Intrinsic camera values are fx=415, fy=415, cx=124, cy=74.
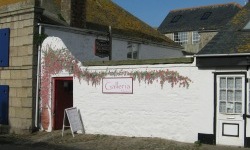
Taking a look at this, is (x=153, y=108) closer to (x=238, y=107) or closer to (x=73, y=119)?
(x=238, y=107)

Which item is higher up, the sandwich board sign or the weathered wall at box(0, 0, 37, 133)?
the weathered wall at box(0, 0, 37, 133)

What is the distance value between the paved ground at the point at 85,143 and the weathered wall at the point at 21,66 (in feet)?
3.70

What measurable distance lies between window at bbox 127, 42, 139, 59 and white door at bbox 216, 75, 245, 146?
1004cm

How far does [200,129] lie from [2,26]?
34.7 feet

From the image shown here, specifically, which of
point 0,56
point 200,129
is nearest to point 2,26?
point 0,56

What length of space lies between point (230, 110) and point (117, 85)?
14.1 ft

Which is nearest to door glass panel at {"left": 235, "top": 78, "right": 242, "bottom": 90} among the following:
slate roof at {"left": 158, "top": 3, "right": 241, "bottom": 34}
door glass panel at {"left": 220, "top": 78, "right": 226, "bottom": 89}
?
door glass panel at {"left": 220, "top": 78, "right": 226, "bottom": 89}

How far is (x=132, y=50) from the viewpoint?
22.7 metres

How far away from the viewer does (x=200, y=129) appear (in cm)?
1300

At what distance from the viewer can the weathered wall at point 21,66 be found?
17.4 metres

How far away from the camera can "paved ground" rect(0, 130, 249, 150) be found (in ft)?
42.0

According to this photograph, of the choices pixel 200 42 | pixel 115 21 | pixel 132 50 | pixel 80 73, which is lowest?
pixel 80 73

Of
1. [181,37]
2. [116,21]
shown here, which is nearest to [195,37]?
[181,37]

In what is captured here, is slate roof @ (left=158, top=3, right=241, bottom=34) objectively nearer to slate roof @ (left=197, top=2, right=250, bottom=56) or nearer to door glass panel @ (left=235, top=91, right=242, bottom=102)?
slate roof @ (left=197, top=2, right=250, bottom=56)
